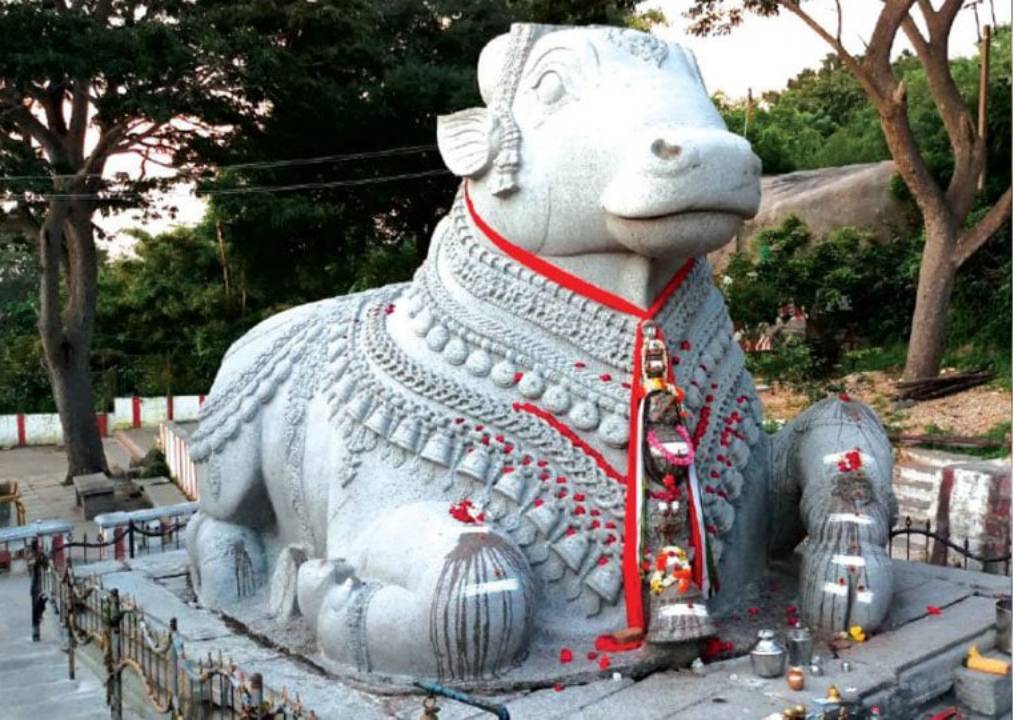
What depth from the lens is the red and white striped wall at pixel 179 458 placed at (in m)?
12.9

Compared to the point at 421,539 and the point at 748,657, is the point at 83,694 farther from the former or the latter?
the point at 748,657

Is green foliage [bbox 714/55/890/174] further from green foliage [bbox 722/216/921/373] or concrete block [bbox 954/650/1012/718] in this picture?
concrete block [bbox 954/650/1012/718]

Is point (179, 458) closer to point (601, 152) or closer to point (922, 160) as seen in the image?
point (922, 160)

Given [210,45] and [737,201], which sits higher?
[210,45]

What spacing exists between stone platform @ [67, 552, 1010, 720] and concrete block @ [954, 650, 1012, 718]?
6 centimetres

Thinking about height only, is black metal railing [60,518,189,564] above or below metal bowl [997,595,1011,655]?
below

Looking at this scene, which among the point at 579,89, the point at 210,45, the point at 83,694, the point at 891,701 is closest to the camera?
the point at 891,701

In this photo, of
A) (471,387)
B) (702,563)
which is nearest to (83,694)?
(471,387)

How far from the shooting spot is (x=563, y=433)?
3.66 metres

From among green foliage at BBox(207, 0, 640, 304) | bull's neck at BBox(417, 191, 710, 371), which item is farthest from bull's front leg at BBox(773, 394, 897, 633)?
green foliage at BBox(207, 0, 640, 304)

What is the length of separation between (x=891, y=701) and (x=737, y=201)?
166 centimetres

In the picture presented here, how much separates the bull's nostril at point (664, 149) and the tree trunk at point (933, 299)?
1032 cm

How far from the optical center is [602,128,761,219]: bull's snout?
130 inches

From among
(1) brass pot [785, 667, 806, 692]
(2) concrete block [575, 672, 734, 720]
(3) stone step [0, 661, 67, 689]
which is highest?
(1) brass pot [785, 667, 806, 692]
